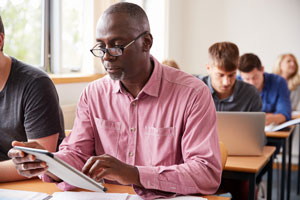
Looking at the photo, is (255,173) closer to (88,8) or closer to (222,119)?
(222,119)

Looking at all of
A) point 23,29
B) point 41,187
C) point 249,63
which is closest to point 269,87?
point 249,63

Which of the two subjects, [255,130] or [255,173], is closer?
[255,173]

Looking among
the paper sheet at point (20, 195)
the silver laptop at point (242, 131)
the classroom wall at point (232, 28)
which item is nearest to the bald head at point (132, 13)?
the paper sheet at point (20, 195)

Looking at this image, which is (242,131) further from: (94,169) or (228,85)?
(94,169)

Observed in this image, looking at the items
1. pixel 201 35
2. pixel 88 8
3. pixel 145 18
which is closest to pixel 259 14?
pixel 201 35

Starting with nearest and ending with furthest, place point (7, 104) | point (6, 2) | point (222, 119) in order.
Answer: point (7, 104) → point (222, 119) → point (6, 2)

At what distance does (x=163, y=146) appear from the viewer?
1.52 meters

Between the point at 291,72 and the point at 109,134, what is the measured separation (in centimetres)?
389

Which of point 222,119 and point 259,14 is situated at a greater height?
point 259,14

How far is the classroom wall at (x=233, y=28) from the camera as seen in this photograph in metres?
5.20

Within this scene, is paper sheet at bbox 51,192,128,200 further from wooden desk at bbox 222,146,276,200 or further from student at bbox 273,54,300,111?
student at bbox 273,54,300,111

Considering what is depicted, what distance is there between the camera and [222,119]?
2322mm

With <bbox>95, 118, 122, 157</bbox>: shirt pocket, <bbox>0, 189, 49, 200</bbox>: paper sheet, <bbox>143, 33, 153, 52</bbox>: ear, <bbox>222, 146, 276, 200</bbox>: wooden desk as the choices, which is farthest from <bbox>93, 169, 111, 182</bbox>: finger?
<bbox>222, 146, 276, 200</bbox>: wooden desk

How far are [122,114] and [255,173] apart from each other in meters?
0.92
